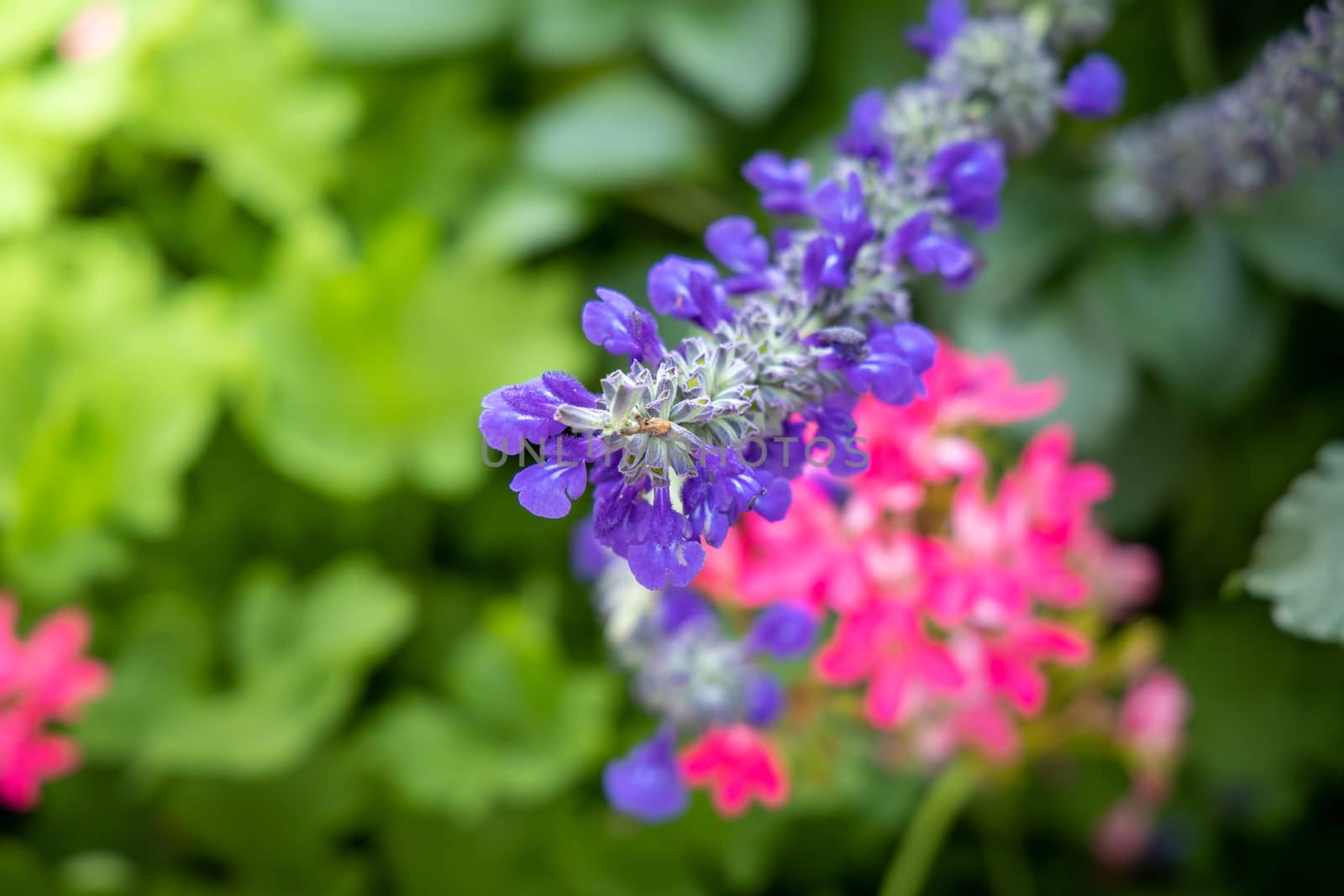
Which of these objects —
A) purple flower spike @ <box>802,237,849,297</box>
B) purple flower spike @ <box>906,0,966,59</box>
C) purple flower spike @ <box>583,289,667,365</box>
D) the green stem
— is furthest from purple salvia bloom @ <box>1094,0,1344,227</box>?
the green stem

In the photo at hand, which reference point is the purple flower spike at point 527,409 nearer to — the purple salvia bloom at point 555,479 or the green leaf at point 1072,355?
the purple salvia bloom at point 555,479

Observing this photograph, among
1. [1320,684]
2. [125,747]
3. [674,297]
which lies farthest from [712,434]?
[1320,684]

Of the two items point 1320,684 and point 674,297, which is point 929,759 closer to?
point 1320,684

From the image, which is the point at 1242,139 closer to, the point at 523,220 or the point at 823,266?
the point at 823,266

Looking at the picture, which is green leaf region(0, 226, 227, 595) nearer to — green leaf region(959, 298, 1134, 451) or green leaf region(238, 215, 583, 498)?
green leaf region(238, 215, 583, 498)

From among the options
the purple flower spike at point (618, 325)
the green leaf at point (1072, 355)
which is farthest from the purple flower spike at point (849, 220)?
the green leaf at point (1072, 355)

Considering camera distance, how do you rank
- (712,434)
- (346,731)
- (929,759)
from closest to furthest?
1. (712,434)
2. (929,759)
3. (346,731)

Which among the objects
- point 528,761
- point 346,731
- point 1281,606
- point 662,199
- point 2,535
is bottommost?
point 1281,606
